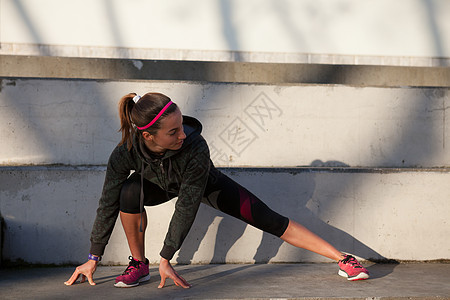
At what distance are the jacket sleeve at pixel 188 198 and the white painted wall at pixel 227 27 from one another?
3688mm

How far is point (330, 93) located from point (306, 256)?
1.13m

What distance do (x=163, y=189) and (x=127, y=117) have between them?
48 cm

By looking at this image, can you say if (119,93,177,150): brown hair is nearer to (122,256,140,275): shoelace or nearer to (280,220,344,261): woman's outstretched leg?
(122,256,140,275): shoelace

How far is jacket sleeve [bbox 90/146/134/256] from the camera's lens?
2658mm

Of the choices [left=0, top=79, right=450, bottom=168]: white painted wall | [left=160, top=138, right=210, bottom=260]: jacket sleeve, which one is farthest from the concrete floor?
[left=0, top=79, right=450, bottom=168]: white painted wall

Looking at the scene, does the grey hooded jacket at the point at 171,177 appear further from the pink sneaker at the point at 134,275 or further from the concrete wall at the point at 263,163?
the concrete wall at the point at 263,163

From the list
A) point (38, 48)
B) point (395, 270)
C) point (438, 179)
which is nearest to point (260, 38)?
point (38, 48)

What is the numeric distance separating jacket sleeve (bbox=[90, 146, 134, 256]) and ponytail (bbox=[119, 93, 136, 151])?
0.08 meters

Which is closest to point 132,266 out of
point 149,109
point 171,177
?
point 171,177

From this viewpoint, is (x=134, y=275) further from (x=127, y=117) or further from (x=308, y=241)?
(x=308, y=241)

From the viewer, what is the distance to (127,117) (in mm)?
2549

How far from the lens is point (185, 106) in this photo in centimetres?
365

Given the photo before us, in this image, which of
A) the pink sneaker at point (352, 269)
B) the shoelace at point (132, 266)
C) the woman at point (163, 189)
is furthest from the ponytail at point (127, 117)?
the pink sneaker at point (352, 269)

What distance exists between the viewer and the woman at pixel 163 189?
97.0 inches
